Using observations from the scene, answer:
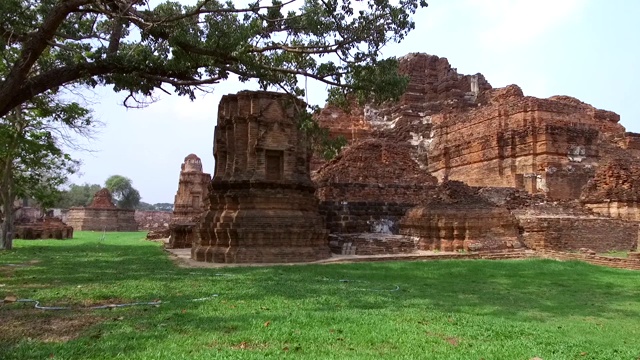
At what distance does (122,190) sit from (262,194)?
81589 millimetres

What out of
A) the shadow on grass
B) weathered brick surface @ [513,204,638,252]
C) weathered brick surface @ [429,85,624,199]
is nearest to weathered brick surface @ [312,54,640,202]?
weathered brick surface @ [429,85,624,199]

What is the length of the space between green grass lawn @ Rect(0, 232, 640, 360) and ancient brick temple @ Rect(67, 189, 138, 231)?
3979 cm

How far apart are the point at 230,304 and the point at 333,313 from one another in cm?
144

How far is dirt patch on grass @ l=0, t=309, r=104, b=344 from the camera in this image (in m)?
5.01

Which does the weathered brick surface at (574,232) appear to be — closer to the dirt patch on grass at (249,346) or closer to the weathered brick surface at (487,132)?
the weathered brick surface at (487,132)

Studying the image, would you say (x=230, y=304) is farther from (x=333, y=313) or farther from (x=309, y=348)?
(x=309, y=348)

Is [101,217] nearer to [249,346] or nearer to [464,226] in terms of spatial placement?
[464,226]

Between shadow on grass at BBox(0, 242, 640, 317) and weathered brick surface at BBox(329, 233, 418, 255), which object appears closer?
shadow on grass at BBox(0, 242, 640, 317)

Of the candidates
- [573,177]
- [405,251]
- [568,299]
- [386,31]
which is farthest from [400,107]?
[568,299]

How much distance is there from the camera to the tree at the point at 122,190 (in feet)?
289

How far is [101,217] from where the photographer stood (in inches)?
1900

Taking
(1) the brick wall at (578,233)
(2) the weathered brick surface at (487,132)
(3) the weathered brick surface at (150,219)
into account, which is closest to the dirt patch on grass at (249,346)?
(1) the brick wall at (578,233)

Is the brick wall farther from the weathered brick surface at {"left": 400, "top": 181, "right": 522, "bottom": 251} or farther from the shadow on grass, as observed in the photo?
the shadow on grass

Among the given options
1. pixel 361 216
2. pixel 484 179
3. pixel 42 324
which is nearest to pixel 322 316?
pixel 42 324
